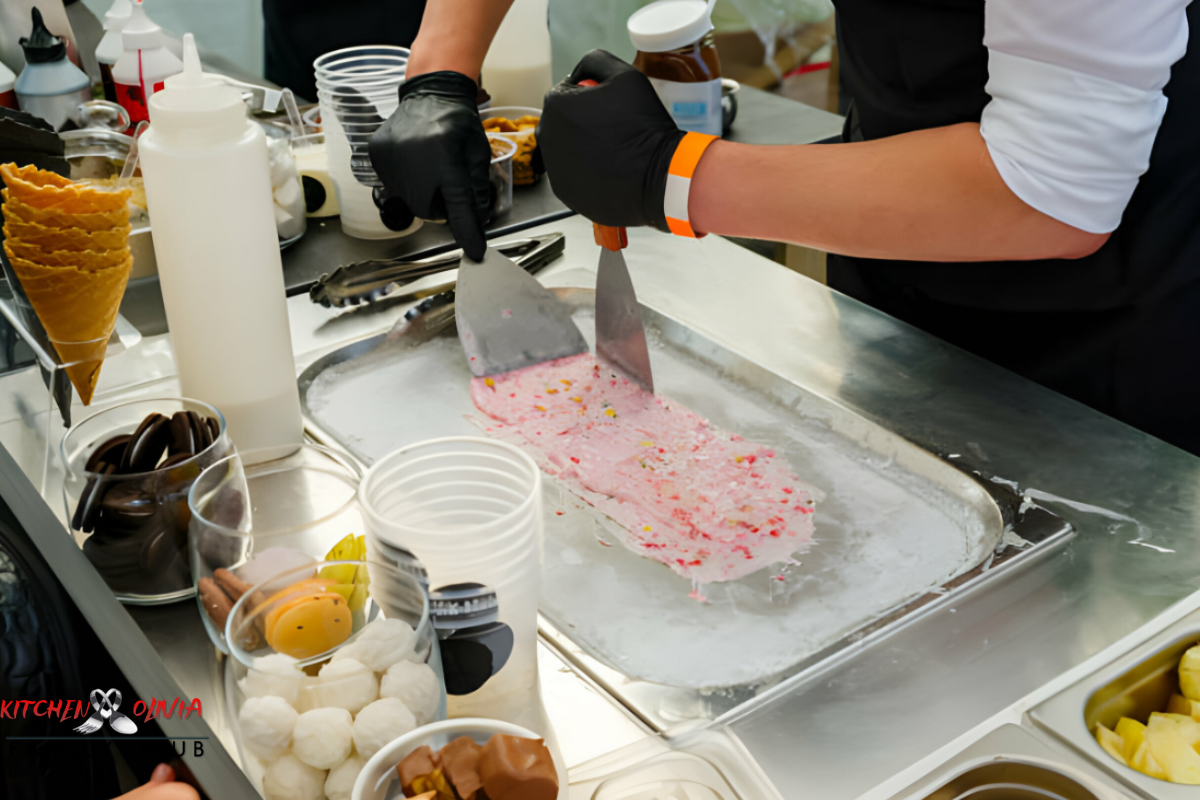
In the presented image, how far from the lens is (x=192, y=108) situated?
83 centimetres

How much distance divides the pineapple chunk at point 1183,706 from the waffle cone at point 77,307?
3.24 ft

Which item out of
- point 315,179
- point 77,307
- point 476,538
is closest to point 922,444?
point 476,538

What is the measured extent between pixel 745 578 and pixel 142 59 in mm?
1368

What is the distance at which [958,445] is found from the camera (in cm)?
108

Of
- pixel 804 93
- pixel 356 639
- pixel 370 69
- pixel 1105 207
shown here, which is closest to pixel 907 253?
pixel 1105 207

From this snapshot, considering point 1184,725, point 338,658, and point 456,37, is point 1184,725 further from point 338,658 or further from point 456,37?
point 456,37

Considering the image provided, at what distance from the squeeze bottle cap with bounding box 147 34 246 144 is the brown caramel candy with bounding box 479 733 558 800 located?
0.57 meters

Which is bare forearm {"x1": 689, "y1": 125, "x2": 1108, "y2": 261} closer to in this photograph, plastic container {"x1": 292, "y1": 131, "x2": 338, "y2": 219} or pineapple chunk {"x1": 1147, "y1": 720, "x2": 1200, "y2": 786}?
pineapple chunk {"x1": 1147, "y1": 720, "x2": 1200, "y2": 786}

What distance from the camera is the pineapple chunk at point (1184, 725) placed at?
73 centimetres

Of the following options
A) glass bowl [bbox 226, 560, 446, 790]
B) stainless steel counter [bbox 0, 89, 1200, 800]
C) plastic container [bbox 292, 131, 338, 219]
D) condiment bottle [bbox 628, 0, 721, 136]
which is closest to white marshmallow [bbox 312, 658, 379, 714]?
glass bowl [bbox 226, 560, 446, 790]

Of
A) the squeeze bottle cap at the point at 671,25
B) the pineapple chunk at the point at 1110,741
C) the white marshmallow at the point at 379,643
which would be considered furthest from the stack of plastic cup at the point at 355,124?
the pineapple chunk at the point at 1110,741

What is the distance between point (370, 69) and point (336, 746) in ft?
4.20

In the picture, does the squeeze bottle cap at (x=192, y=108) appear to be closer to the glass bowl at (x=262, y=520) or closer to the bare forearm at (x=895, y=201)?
the glass bowl at (x=262, y=520)

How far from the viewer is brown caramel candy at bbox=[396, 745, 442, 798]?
0.54 metres
